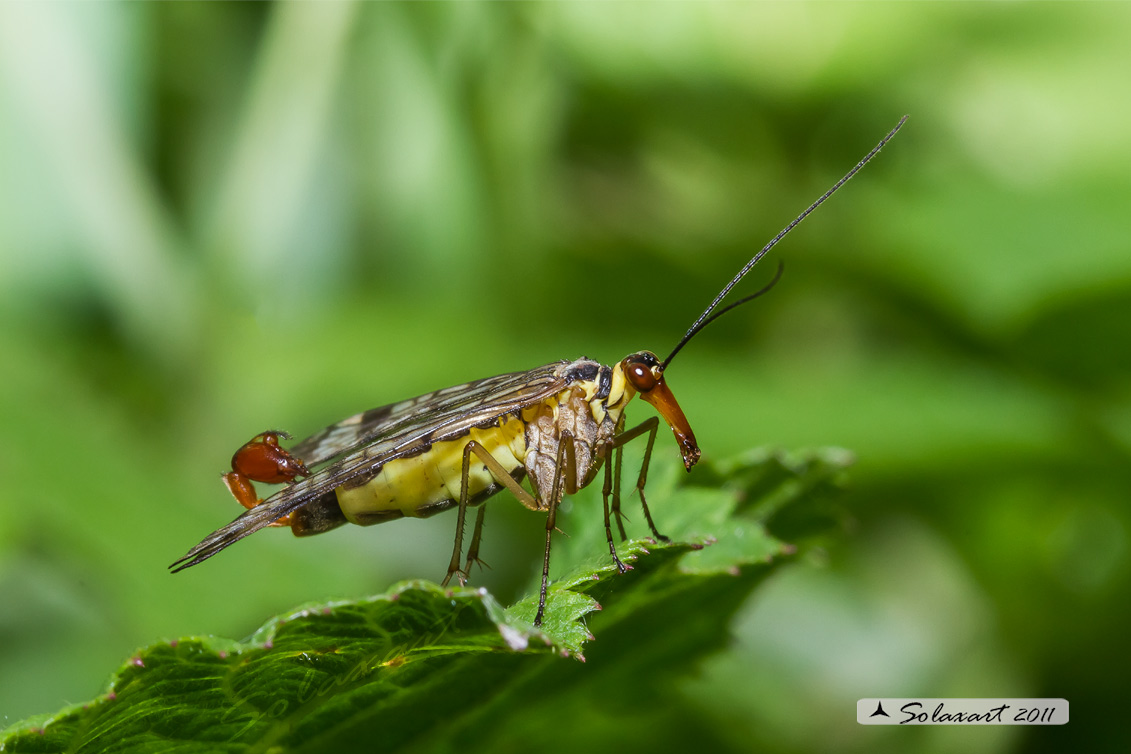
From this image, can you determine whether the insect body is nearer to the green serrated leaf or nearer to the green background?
the green serrated leaf

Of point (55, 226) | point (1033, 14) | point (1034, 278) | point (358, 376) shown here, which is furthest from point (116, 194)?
point (1033, 14)

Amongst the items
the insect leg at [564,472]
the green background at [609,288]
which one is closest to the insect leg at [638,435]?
the insect leg at [564,472]

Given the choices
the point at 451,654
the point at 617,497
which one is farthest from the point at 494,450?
the point at 451,654

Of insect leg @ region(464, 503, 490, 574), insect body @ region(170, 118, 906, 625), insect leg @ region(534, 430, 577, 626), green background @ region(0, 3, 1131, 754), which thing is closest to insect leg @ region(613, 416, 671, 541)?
insect body @ region(170, 118, 906, 625)

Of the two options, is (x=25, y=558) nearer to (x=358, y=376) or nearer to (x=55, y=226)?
(x=358, y=376)

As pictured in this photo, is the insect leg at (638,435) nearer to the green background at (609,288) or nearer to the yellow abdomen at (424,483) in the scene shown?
the yellow abdomen at (424,483)
